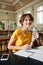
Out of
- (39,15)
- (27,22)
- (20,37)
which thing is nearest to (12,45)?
(20,37)

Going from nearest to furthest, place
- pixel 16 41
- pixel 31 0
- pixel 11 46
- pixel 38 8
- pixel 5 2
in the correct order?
pixel 11 46 < pixel 16 41 < pixel 38 8 < pixel 31 0 < pixel 5 2

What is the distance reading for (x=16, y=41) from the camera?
5.40ft

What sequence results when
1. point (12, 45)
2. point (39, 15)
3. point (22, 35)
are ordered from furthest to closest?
point (39, 15)
point (22, 35)
point (12, 45)

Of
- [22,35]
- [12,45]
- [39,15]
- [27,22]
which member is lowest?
[12,45]

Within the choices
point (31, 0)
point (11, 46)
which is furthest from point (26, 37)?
point (31, 0)

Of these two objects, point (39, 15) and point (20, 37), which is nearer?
point (20, 37)

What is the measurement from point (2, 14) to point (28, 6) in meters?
2.91

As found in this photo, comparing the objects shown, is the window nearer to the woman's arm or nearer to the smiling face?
the smiling face

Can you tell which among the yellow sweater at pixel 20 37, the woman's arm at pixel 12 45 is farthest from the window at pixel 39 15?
the woman's arm at pixel 12 45

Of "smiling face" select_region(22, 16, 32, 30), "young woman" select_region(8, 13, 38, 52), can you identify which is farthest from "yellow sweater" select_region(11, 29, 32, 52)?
"smiling face" select_region(22, 16, 32, 30)

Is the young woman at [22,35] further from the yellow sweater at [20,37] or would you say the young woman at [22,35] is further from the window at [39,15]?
the window at [39,15]

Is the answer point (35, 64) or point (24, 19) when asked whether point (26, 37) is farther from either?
point (35, 64)

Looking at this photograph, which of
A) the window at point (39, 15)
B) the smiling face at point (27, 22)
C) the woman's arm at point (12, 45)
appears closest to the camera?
the woman's arm at point (12, 45)

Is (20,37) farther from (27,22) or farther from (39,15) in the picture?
(39,15)
